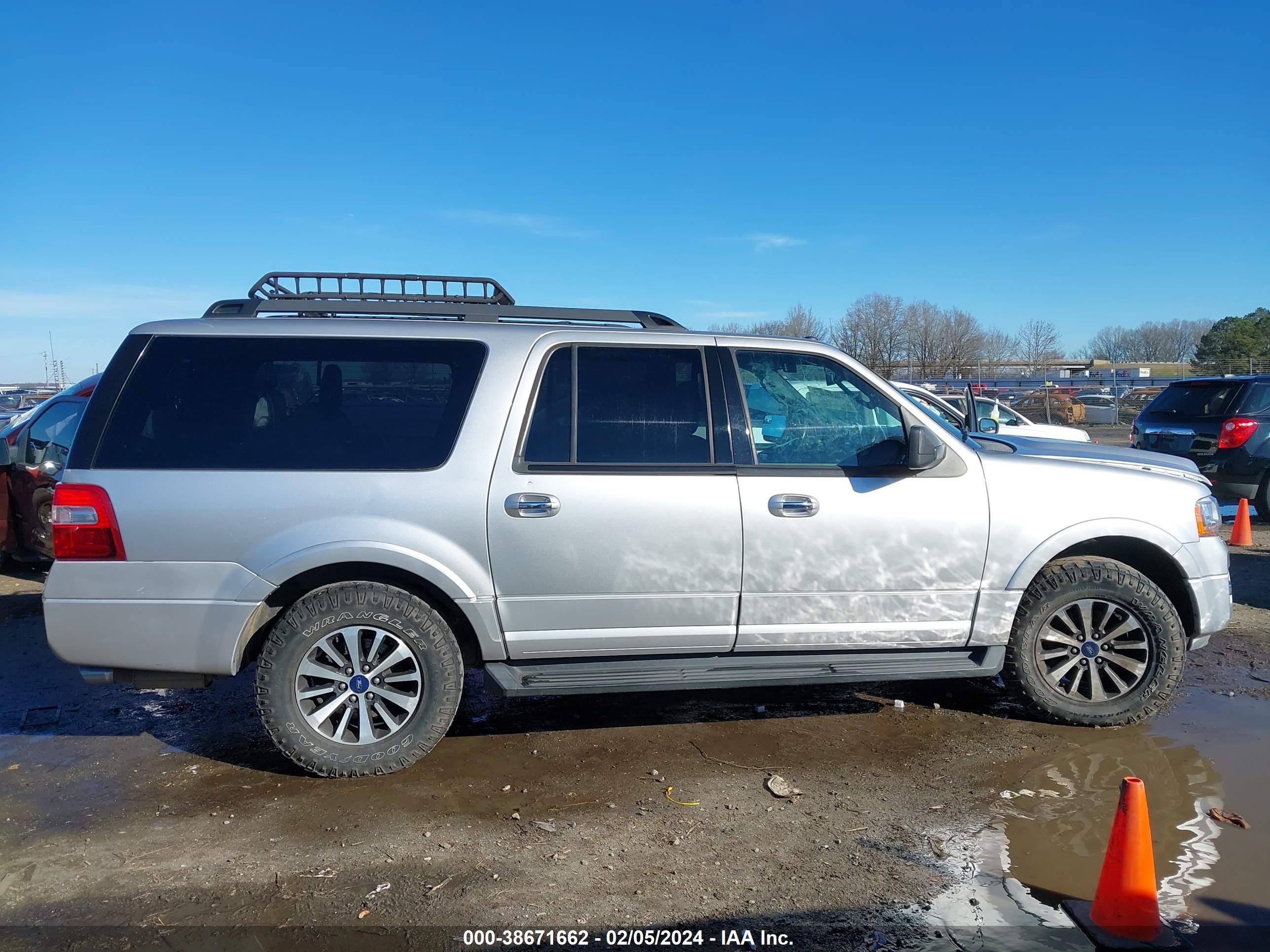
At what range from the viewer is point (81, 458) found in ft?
13.2

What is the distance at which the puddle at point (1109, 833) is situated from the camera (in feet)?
10.0

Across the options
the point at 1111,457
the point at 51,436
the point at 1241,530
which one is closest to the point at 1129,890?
the point at 1111,457

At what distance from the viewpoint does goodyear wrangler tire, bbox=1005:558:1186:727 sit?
15.1 ft

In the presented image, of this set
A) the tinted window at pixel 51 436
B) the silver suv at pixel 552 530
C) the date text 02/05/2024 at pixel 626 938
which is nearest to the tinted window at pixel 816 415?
the silver suv at pixel 552 530

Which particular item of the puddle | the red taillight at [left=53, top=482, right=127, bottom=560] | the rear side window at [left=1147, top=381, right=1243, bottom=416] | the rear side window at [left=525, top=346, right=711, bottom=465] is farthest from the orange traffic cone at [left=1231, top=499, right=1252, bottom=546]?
the red taillight at [left=53, top=482, right=127, bottom=560]

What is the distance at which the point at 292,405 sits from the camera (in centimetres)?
426

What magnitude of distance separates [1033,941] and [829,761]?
1540mm

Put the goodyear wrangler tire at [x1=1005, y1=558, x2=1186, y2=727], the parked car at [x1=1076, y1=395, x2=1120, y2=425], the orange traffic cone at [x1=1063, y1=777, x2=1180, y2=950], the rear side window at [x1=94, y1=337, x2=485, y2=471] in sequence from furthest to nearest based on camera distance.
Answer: the parked car at [x1=1076, y1=395, x2=1120, y2=425], the goodyear wrangler tire at [x1=1005, y1=558, x2=1186, y2=727], the rear side window at [x1=94, y1=337, x2=485, y2=471], the orange traffic cone at [x1=1063, y1=777, x2=1180, y2=950]

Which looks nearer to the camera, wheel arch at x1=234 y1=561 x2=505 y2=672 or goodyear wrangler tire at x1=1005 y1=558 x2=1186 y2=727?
wheel arch at x1=234 y1=561 x2=505 y2=672

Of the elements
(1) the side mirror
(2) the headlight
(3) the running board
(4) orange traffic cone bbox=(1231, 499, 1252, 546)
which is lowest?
(4) orange traffic cone bbox=(1231, 499, 1252, 546)

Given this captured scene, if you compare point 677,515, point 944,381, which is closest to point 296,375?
point 677,515

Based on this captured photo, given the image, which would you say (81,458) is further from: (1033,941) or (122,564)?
(1033,941)

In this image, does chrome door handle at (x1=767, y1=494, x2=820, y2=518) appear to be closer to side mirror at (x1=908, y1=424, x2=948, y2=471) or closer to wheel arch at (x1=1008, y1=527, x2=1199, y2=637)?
side mirror at (x1=908, y1=424, x2=948, y2=471)

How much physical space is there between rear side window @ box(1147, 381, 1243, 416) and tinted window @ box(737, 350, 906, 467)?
28.4 ft
